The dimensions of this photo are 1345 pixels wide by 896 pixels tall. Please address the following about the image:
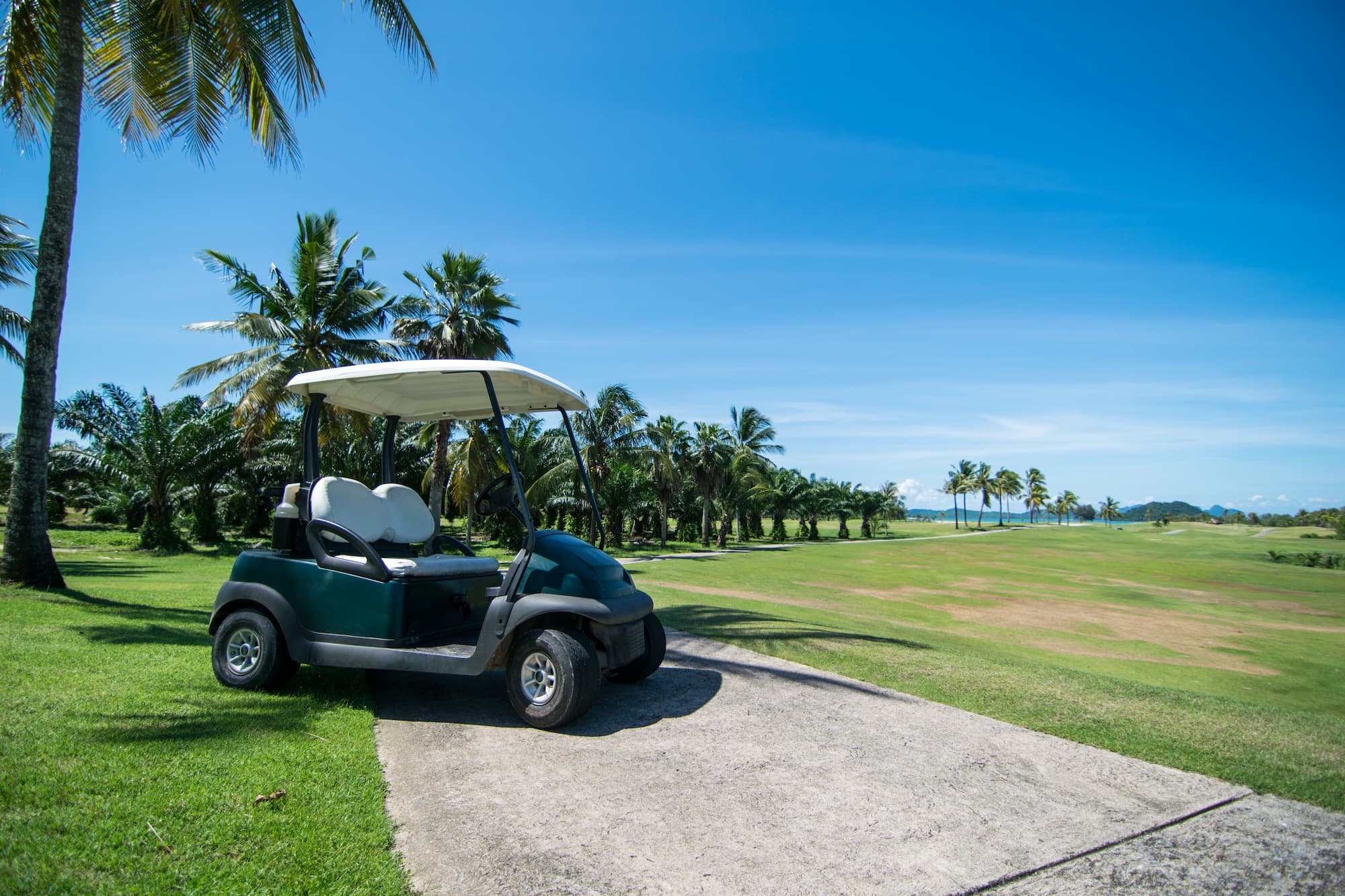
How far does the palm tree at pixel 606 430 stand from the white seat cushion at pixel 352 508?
1107 inches

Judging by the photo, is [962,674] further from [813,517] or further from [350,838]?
[813,517]

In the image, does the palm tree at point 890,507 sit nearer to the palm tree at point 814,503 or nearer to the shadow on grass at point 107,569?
the palm tree at point 814,503

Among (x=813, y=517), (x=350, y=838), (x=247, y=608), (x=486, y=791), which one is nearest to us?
(x=350, y=838)

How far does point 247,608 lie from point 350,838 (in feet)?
10.1

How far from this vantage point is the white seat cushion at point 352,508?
548 centimetres

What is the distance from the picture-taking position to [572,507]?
35.5 meters

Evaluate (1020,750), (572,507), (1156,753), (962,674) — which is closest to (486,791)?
(1020,750)

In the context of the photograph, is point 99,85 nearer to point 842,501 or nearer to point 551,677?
point 551,677

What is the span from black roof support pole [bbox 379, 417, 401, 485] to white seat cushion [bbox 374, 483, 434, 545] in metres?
0.64

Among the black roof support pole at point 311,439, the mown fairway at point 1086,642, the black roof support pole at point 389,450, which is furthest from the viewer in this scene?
the black roof support pole at point 389,450

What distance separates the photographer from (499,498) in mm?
5801

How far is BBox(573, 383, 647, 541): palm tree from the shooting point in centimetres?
3469

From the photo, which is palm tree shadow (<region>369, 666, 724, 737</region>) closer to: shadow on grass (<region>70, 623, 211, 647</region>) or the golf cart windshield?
the golf cart windshield

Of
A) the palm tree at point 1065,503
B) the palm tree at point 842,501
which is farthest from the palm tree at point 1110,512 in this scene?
the palm tree at point 842,501
